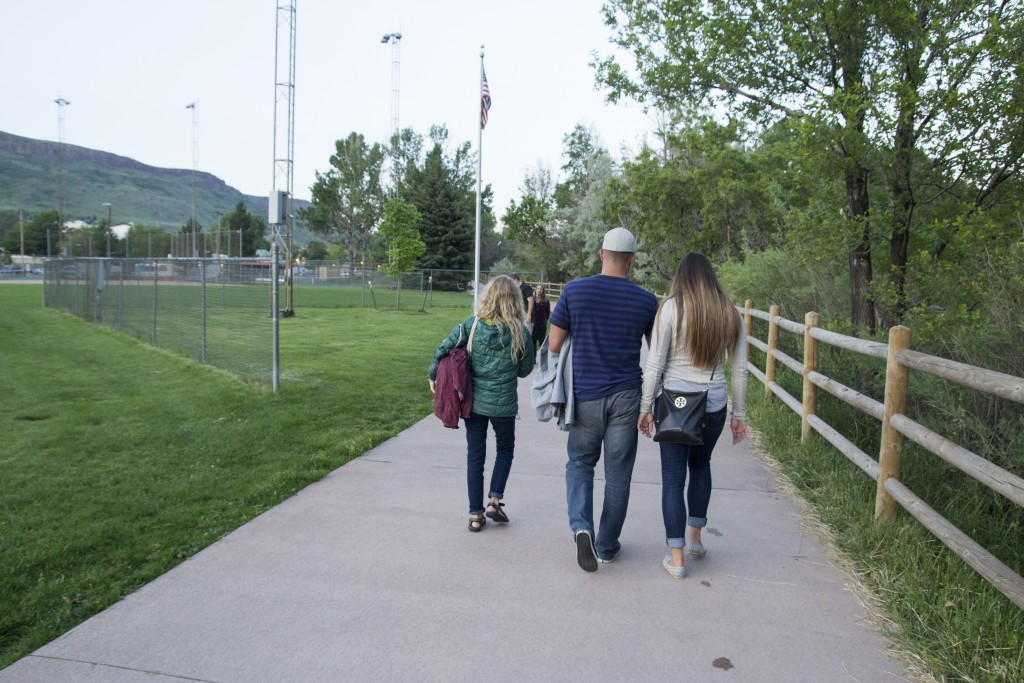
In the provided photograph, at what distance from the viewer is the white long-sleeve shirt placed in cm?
414

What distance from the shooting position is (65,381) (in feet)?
35.4

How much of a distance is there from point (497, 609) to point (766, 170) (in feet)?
60.6

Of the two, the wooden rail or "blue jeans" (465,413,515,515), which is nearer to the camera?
the wooden rail

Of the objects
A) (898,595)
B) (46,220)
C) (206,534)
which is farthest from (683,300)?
(46,220)

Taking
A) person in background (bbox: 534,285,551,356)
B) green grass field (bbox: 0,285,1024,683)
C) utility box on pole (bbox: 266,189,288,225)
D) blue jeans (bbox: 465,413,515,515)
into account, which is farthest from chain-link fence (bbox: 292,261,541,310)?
blue jeans (bbox: 465,413,515,515)

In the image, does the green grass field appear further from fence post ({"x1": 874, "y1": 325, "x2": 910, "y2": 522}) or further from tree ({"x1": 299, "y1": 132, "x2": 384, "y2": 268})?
tree ({"x1": 299, "y1": 132, "x2": 384, "y2": 268})

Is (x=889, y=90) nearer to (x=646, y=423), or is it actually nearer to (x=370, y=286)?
(x=646, y=423)

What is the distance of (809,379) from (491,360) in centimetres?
347

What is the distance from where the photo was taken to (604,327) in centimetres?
417

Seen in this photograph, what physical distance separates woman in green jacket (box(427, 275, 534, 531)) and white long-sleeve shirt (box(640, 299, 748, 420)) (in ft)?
3.24

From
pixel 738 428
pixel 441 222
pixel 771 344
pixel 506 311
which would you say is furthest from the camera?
pixel 441 222

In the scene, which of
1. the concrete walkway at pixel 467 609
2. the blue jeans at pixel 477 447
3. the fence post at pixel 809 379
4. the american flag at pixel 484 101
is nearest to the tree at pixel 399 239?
the american flag at pixel 484 101

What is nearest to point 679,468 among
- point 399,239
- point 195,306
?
point 195,306

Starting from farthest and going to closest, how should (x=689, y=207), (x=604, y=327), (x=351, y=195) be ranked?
(x=351, y=195), (x=689, y=207), (x=604, y=327)
